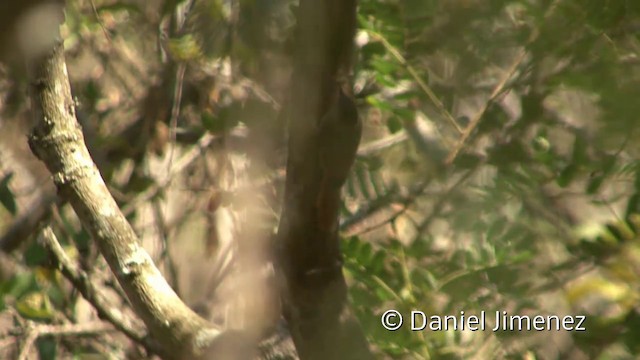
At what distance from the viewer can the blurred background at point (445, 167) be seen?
1070 mm

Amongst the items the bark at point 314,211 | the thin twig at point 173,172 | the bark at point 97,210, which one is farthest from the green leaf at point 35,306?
the bark at point 314,211

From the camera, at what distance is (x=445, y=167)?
142 centimetres

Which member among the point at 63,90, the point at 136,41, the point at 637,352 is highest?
the point at 63,90

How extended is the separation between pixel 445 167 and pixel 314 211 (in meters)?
0.28

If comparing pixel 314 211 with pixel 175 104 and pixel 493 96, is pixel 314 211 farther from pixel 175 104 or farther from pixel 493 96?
pixel 175 104

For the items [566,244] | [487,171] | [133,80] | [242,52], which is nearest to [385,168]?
[242,52]

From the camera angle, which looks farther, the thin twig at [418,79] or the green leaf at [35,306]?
the green leaf at [35,306]

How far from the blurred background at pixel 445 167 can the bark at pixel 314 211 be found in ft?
0.33

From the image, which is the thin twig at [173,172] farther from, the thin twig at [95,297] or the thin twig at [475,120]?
the thin twig at [475,120]

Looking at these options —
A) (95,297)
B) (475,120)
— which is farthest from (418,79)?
(95,297)

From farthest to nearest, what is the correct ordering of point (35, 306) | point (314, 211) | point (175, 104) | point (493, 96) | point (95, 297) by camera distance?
point (175, 104) < point (35, 306) < point (95, 297) < point (493, 96) < point (314, 211)

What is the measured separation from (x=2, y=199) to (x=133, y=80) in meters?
0.67

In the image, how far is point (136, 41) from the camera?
2.56m

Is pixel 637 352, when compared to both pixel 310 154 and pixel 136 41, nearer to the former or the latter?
pixel 310 154
